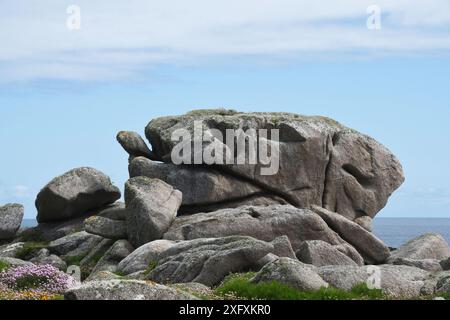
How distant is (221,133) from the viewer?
6838 cm

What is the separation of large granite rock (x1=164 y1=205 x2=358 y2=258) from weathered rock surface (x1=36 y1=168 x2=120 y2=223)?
10908 millimetres

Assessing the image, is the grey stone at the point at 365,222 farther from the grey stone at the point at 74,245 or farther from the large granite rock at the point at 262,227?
the grey stone at the point at 74,245

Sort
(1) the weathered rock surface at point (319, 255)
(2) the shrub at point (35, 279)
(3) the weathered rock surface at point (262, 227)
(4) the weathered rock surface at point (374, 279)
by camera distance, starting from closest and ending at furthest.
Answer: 1. (4) the weathered rock surface at point (374, 279)
2. (2) the shrub at point (35, 279)
3. (1) the weathered rock surface at point (319, 255)
4. (3) the weathered rock surface at point (262, 227)

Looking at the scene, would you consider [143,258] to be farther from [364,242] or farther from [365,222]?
[365,222]

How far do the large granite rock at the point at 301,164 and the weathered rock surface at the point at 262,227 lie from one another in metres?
8.10

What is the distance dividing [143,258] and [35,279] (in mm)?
13445

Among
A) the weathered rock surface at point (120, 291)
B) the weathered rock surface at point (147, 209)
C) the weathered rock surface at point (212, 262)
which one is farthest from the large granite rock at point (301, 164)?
the weathered rock surface at point (120, 291)

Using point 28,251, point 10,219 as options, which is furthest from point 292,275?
point 10,219

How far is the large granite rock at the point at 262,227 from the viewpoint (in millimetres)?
56000

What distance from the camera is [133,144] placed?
70375 millimetres

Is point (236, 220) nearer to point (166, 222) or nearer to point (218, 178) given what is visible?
point (166, 222)

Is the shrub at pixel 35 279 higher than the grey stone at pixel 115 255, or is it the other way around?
the shrub at pixel 35 279

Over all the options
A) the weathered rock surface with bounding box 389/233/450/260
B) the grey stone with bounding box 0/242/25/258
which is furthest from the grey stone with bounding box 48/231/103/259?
the weathered rock surface with bounding box 389/233/450/260
